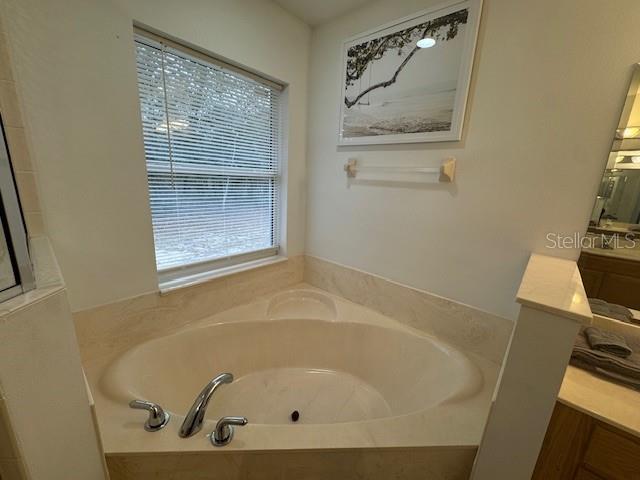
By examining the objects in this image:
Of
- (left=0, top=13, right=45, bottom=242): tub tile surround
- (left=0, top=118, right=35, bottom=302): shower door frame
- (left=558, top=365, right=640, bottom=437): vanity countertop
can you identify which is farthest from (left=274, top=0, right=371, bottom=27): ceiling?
(left=558, top=365, right=640, bottom=437): vanity countertop

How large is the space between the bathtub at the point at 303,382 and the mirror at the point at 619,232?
59 centimetres

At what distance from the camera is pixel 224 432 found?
888 millimetres

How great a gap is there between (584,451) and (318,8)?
7.64 feet

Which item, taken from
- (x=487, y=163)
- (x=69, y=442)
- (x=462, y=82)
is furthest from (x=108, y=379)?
(x=462, y=82)

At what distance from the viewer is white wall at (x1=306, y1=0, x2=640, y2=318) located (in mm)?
978

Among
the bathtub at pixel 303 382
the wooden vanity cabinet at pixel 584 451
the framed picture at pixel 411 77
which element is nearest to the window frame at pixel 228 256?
the bathtub at pixel 303 382

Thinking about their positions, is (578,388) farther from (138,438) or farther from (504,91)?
(138,438)

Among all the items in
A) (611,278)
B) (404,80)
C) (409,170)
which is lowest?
(611,278)

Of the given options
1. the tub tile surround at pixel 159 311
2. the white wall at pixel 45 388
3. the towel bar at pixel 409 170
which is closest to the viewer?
the white wall at pixel 45 388

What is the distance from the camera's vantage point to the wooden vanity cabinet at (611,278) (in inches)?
40.0

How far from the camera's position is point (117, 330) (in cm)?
125

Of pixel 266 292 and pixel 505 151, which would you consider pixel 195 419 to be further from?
pixel 505 151

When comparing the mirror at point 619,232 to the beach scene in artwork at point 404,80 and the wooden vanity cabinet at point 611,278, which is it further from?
the beach scene in artwork at point 404,80

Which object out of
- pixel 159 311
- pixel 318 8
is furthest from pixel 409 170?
pixel 159 311
